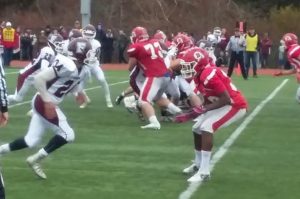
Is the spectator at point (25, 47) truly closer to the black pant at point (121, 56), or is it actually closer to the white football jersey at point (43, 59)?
the black pant at point (121, 56)

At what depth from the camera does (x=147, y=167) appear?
34.6 feet

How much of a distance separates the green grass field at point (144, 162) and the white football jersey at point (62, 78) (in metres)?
0.97

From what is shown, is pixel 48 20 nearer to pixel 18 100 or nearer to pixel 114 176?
pixel 18 100

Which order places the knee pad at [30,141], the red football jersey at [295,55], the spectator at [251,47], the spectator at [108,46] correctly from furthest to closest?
the spectator at [108,46] < the spectator at [251,47] < the red football jersey at [295,55] < the knee pad at [30,141]

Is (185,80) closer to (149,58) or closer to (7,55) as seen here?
(149,58)

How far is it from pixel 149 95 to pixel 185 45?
53.6 inches

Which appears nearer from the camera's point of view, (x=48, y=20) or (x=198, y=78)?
(x=198, y=78)

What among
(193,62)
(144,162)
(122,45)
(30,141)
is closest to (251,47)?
(122,45)

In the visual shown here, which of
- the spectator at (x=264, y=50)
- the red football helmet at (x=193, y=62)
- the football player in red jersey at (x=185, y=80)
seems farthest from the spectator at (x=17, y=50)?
the red football helmet at (x=193, y=62)

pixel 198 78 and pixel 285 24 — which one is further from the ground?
pixel 198 78

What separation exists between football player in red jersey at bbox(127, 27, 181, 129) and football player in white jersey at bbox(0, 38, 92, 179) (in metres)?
4.70

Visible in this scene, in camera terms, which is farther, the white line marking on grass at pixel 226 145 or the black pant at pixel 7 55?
the black pant at pixel 7 55

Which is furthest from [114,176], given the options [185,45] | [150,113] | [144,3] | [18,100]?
[144,3]

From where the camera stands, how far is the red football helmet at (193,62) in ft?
30.7
